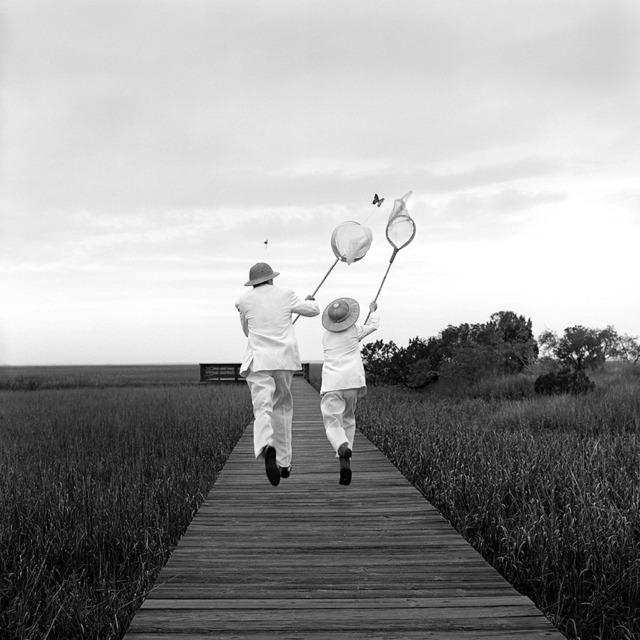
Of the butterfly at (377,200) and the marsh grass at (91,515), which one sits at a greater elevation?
the butterfly at (377,200)

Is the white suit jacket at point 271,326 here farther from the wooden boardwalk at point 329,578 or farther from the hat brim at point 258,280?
the wooden boardwalk at point 329,578

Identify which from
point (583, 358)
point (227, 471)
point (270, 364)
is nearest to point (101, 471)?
point (227, 471)

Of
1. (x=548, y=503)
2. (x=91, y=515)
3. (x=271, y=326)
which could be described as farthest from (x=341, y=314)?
(x=91, y=515)

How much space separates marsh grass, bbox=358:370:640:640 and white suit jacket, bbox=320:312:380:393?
4.23ft

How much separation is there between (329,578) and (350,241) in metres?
3.80

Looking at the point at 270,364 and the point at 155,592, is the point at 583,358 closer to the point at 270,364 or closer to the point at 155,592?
the point at 270,364

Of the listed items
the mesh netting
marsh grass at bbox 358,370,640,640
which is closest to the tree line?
marsh grass at bbox 358,370,640,640

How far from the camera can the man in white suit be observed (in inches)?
208

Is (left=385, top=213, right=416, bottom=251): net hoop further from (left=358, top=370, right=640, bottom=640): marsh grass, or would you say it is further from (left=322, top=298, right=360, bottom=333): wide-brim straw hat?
(left=358, top=370, right=640, bottom=640): marsh grass

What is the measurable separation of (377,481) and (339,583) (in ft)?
8.80

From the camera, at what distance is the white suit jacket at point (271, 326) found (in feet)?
17.5

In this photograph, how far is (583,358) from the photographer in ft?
65.6

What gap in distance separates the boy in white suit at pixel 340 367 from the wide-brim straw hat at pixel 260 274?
0.84 meters

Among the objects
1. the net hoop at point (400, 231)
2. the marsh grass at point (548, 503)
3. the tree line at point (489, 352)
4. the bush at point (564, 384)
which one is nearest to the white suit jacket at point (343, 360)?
the marsh grass at point (548, 503)
